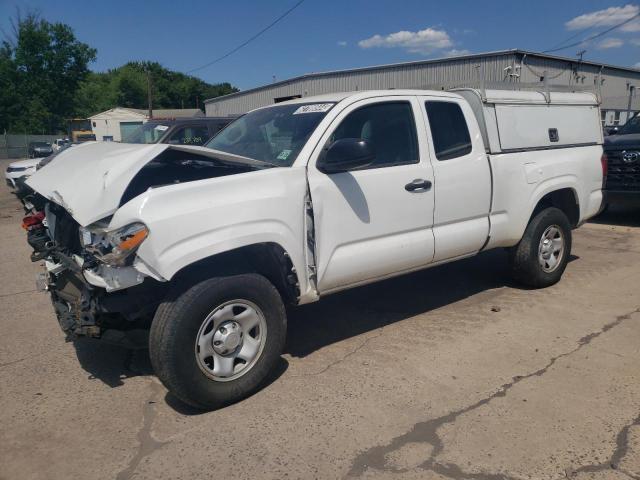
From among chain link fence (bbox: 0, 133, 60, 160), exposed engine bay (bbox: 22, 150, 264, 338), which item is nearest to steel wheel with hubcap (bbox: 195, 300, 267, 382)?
exposed engine bay (bbox: 22, 150, 264, 338)

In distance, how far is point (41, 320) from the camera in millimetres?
4801

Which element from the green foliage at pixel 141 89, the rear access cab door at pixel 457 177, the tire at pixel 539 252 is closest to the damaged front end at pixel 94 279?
the rear access cab door at pixel 457 177

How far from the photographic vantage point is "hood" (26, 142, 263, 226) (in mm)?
3100

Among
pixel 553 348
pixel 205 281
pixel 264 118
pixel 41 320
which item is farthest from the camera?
pixel 41 320

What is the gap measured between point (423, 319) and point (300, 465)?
229cm

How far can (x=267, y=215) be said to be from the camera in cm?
329

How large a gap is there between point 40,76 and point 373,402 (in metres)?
72.3

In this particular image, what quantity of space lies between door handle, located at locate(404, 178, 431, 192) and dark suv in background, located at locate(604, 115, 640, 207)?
5795 millimetres

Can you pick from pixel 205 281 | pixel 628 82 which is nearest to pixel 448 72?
pixel 628 82

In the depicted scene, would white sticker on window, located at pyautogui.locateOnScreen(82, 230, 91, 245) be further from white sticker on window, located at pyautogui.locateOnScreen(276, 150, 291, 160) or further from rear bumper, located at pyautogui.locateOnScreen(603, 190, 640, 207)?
rear bumper, located at pyautogui.locateOnScreen(603, 190, 640, 207)

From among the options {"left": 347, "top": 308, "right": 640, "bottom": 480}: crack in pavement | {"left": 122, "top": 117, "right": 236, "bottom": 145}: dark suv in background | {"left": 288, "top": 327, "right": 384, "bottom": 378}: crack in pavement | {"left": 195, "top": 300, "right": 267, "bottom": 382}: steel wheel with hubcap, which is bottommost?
{"left": 347, "top": 308, "right": 640, "bottom": 480}: crack in pavement

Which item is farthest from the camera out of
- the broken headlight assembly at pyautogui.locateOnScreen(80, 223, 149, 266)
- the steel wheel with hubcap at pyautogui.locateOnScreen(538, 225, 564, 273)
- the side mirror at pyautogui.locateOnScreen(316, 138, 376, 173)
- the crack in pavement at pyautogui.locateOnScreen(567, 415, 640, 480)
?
the steel wheel with hubcap at pyautogui.locateOnScreen(538, 225, 564, 273)

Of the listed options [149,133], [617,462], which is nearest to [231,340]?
[617,462]

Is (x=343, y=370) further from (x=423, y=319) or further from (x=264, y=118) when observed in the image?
(x=264, y=118)
